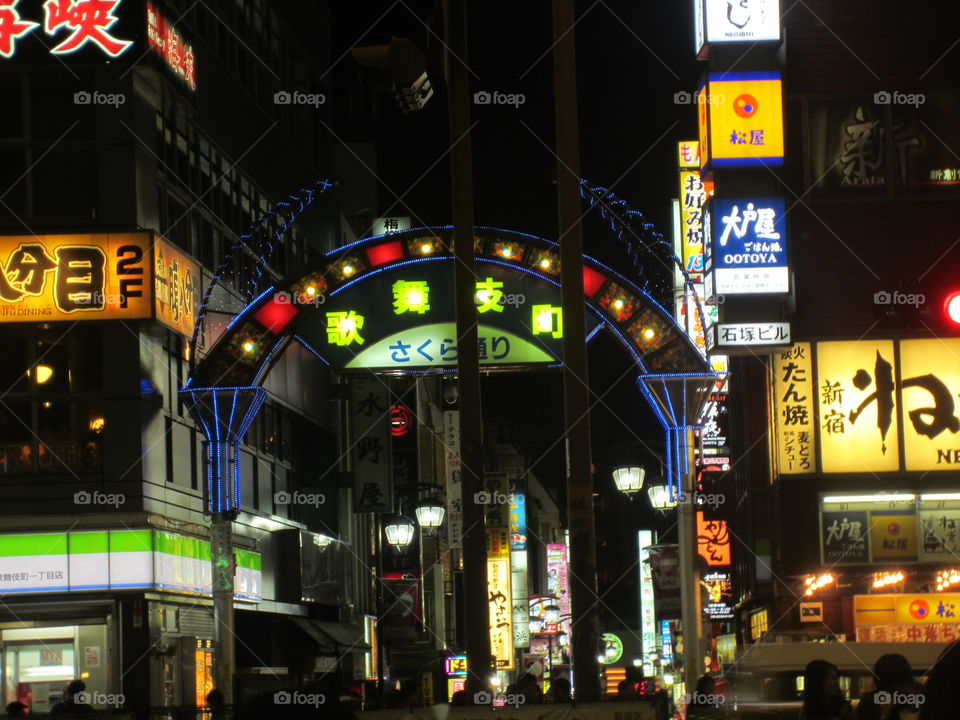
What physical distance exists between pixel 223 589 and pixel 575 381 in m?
9.11

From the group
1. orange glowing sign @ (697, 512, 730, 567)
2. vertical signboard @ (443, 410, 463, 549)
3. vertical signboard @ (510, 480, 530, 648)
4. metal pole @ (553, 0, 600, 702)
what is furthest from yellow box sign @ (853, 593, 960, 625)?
vertical signboard @ (510, 480, 530, 648)

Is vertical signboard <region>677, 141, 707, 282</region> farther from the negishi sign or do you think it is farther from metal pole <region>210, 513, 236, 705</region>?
metal pole <region>210, 513, 236, 705</region>

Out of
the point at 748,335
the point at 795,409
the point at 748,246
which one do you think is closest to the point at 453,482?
the point at 795,409

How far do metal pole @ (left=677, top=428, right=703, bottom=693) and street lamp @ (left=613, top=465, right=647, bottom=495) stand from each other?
5875 millimetres

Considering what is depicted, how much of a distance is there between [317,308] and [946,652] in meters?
20.4

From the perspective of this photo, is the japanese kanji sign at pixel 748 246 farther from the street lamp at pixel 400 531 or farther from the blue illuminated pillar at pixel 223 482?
the street lamp at pixel 400 531

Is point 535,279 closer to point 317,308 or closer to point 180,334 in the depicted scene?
point 317,308

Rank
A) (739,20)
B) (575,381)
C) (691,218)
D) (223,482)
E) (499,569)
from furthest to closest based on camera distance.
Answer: (691,218), (499,569), (739,20), (223,482), (575,381)

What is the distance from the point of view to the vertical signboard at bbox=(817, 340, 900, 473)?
82.2 ft

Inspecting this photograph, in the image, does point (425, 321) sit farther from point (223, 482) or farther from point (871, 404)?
point (871, 404)

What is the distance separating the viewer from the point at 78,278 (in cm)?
2506

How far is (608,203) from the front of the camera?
20578 mm

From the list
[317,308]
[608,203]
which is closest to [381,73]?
[608,203]

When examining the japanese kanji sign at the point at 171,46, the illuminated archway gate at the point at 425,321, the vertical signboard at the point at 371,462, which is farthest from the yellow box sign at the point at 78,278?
the vertical signboard at the point at 371,462
